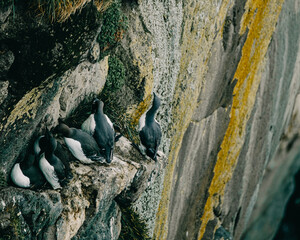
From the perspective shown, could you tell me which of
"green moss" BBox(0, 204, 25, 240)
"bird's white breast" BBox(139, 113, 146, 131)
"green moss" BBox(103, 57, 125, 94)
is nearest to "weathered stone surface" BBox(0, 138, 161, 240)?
"green moss" BBox(0, 204, 25, 240)

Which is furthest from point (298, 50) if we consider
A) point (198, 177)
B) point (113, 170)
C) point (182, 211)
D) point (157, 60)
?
point (113, 170)

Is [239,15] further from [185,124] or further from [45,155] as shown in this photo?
[45,155]

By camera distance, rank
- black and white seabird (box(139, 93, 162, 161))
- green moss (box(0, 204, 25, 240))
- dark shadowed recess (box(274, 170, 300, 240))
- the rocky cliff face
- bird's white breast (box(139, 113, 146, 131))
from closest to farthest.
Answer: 1. green moss (box(0, 204, 25, 240))
2. the rocky cliff face
3. black and white seabird (box(139, 93, 162, 161))
4. bird's white breast (box(139, 113, 146, 131))
5. dark shadowed recess (box(274, 170, 300, 240))

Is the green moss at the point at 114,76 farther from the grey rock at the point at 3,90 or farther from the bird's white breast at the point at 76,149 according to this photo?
the grey rock at the point at 3,90

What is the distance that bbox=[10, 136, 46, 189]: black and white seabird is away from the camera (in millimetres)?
3385

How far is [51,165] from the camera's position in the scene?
11.6ft

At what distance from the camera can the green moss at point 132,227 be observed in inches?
205

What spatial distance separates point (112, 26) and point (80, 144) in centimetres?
156

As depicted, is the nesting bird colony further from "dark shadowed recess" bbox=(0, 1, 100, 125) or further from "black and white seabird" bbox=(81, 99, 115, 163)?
"dark shadowed recess" bbox=(0, 1, 100, 125)

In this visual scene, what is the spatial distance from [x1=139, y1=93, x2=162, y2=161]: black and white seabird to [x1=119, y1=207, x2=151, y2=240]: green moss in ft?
3.05

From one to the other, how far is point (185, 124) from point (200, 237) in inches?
152

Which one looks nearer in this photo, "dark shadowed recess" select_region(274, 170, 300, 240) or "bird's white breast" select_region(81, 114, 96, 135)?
"bird's white breast" select_region(81, 114, 96, 135)

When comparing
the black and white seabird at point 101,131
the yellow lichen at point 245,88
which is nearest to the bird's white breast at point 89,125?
the black and white seabird at point 101,131

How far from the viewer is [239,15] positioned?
25.6 ft
